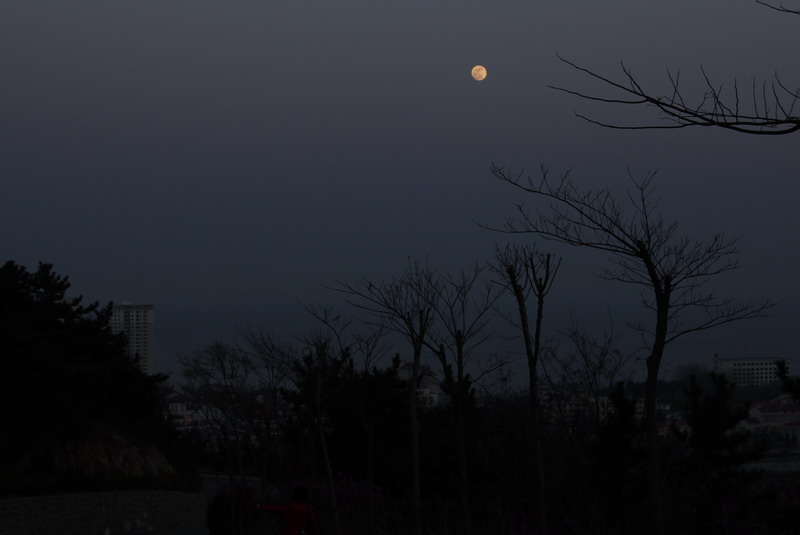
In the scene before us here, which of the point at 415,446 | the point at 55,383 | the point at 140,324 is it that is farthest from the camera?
the point at 140,324

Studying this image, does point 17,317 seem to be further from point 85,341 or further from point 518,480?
point 518,480

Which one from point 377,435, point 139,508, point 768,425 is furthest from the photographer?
point 768,425

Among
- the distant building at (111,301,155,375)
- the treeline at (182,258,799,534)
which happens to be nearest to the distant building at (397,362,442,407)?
the treeline at (182,258,799,534)

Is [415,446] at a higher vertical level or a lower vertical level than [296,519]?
higher

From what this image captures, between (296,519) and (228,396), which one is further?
(228,396)

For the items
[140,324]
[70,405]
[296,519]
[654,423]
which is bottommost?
[296,519]

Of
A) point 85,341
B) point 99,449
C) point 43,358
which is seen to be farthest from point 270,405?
point 99,449

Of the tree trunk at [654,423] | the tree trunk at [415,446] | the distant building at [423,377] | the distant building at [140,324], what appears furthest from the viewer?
the distant building at [140,324]

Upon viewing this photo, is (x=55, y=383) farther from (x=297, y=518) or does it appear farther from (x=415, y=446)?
(x=297, y=518)

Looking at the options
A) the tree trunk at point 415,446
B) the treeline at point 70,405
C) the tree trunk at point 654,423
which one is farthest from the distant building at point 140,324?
the tree trunk at point 654,423

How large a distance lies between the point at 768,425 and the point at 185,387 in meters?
41.0

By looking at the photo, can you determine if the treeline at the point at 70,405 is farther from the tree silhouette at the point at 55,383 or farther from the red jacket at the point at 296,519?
the red jacket at the point at 296,519

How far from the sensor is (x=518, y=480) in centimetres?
2359

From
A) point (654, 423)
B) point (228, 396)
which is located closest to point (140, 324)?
point (228, 396)
